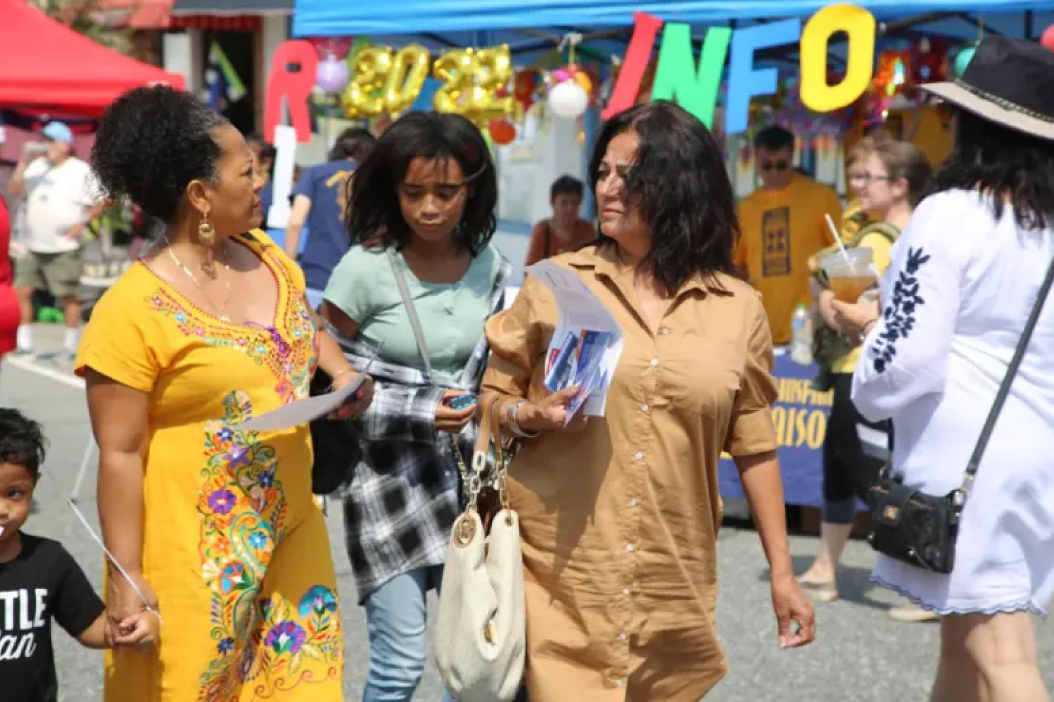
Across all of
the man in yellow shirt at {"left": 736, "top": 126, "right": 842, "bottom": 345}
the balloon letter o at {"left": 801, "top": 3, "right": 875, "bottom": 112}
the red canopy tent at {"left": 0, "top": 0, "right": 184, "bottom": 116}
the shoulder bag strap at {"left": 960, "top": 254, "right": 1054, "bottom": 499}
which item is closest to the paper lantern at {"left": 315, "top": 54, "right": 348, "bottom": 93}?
the red canopy tent at {"left": 0, "top": 0, "right": 184, "bottom": 116}

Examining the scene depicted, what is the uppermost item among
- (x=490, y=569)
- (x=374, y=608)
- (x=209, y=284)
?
(x=209, y=284)

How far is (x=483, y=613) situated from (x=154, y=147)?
115 centimetres

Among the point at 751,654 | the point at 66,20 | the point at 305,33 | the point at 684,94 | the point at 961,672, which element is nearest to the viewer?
the point at 961,672

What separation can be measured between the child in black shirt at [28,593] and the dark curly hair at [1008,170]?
81.1 inches

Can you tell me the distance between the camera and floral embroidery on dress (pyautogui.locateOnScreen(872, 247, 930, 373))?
3.43 m

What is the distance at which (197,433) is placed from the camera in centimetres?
324

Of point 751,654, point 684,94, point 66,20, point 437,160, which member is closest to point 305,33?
point 684,94

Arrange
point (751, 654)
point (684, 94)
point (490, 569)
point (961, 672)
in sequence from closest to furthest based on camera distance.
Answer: point (490, 569) < point (961, 672) < point (751, 654) < point (684, 94)

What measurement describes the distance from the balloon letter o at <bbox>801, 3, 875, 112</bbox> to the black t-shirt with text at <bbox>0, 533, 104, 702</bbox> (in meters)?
5.09

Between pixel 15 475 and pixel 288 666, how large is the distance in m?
0.70

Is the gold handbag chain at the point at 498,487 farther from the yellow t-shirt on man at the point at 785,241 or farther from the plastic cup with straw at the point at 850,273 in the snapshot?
the yellow t-shirt on man at the point at 785,241

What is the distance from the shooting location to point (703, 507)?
3242mm

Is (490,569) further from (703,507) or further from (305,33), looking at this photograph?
(305,33)

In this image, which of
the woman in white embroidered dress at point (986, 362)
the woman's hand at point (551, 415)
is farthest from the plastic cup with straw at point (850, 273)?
the woman's hand at point (551, 415)
